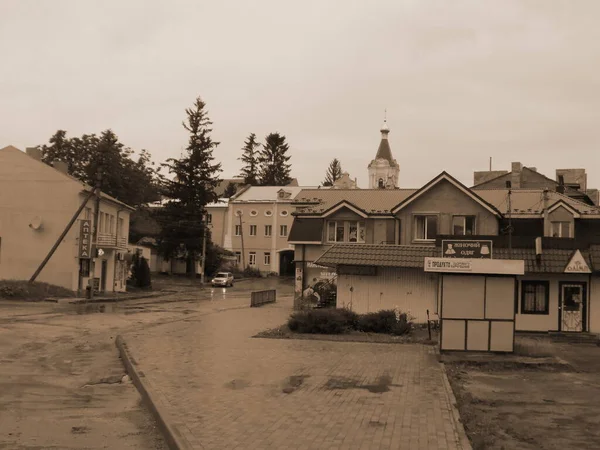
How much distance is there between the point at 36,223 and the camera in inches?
1740

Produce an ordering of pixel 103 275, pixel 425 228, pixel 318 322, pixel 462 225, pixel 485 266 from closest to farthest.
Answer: pixel 485 266, pixel 318 322, pixel 462 225, pixel 425 228, pixel 103 275

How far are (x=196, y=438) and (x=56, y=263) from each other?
38752 mm

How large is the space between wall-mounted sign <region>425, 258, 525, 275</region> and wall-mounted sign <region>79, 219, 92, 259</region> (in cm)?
2998

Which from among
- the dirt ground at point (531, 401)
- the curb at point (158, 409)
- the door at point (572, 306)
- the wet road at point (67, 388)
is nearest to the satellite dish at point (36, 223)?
the wet road at point (67, 388)

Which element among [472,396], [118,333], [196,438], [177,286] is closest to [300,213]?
[118,333]

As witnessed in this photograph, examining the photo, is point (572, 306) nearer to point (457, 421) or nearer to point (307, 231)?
point (307, 231)

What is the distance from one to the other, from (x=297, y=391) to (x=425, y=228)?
25932 millimetres

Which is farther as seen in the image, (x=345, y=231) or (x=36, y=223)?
(x=36, y=223)

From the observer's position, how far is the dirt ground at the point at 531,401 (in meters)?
9.05

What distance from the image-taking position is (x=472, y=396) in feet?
40.5

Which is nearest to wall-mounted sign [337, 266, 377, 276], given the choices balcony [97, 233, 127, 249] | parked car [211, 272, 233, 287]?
balcony [97, 233, 127, 249]

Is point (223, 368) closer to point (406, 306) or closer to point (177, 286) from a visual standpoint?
point (406, 306)

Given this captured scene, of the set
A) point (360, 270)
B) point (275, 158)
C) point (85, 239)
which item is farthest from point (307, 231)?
point (275, 158)

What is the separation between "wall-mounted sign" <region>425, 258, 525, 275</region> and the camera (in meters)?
18.8
